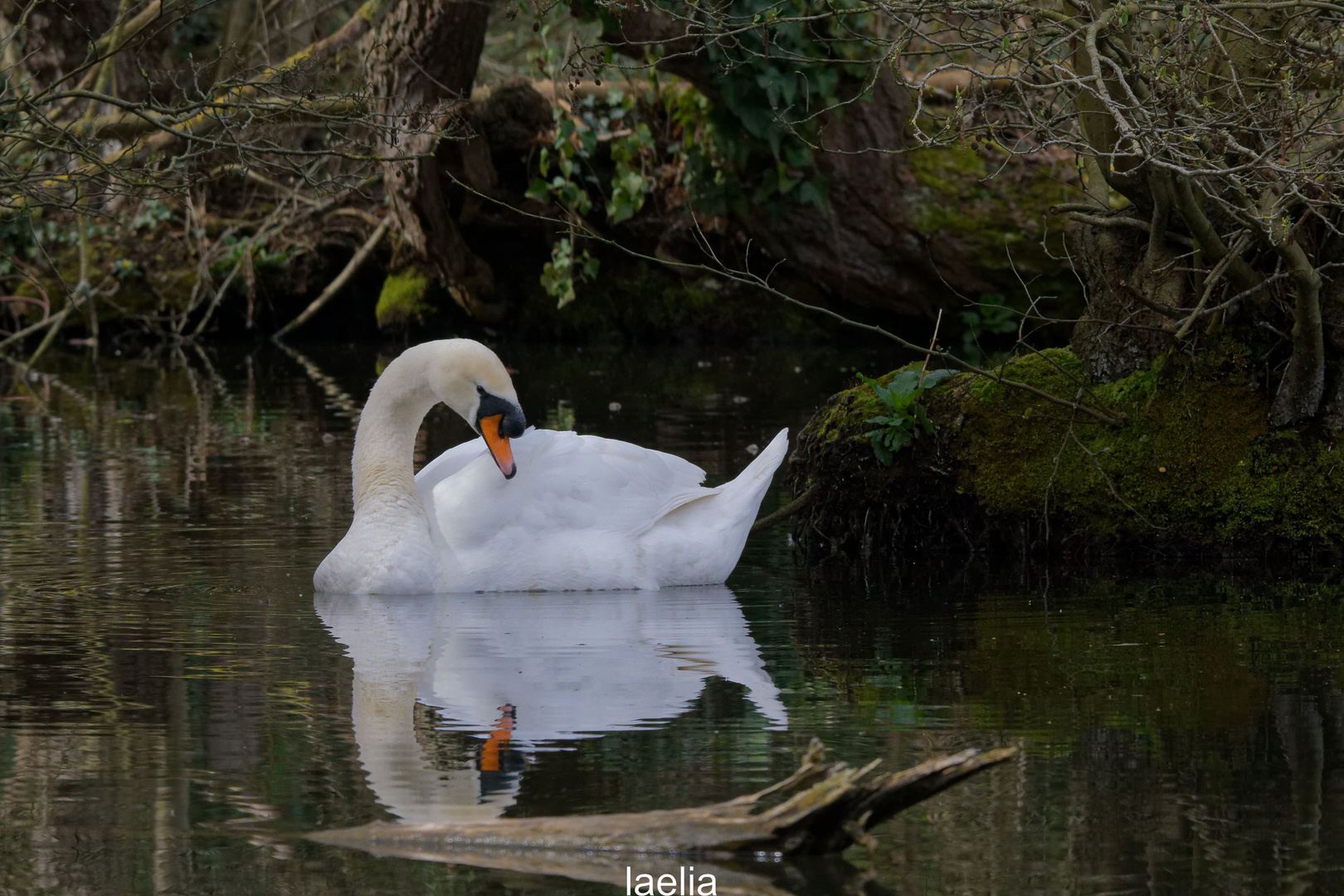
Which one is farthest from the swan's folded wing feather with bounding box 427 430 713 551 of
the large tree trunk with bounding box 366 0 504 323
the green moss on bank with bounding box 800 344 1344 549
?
the large tree trunk with bounding box 366 0 504 323

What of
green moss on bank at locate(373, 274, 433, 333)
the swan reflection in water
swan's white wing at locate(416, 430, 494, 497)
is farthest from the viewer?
green moss on bank at locate(373, 274, 433, 333)

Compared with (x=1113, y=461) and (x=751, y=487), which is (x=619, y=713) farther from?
(x=1113, y=461)

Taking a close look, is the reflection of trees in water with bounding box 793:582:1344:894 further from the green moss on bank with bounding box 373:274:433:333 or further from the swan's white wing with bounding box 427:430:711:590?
the green moss on bank with bounding box 373:274:433:333

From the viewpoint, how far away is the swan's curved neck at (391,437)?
7430 mm

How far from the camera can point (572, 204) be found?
1919 centimetres

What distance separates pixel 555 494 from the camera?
7.48 meters

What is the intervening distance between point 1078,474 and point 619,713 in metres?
3.63

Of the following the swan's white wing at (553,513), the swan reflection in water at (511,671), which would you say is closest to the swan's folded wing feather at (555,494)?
the swan's white wing at (553,513)

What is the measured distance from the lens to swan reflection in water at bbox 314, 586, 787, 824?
14.7 ft

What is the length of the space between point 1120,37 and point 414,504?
11.1ft

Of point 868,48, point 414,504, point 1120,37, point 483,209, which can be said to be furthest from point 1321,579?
point 483,209

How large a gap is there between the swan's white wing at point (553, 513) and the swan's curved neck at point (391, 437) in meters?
0.23

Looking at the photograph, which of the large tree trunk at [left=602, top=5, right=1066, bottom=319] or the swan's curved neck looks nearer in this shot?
the swan's curved neck

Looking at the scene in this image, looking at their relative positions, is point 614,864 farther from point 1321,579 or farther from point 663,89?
point 663,89
